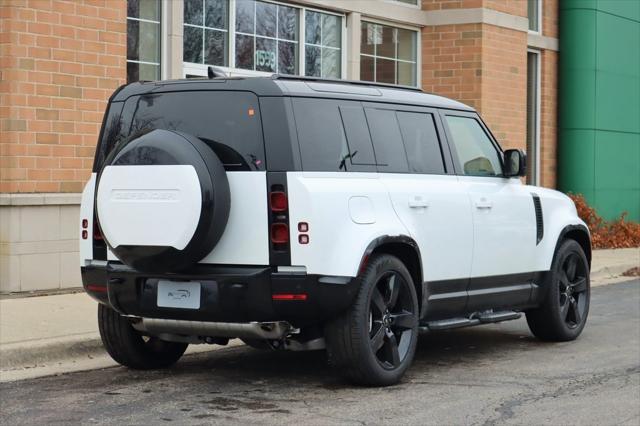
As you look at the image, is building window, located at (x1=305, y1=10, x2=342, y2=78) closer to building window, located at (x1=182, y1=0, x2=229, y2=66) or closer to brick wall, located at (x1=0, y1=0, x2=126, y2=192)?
building window, located at (x1=182, y1=0, x2=229, y2=66)

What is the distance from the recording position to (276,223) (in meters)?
7.34

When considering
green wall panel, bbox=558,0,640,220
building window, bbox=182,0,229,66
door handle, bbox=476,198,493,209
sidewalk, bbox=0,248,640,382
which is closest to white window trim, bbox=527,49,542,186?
green wall panel, bbox=558,0,640,220

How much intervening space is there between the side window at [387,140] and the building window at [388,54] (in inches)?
365

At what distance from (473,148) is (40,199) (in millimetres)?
4892

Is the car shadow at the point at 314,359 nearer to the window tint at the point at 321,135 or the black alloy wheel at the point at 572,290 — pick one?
the black alloy wheel at the point at 572,290

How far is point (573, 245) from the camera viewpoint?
10.1 meters

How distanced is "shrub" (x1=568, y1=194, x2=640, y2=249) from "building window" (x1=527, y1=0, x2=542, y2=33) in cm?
306

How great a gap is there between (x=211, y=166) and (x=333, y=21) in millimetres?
9993

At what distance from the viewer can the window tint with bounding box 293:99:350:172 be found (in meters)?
7.51

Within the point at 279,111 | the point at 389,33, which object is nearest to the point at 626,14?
the point at 389,33

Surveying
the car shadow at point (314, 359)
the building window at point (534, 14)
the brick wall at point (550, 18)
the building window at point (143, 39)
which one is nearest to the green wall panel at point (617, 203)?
the brick wall at point (550, 18)

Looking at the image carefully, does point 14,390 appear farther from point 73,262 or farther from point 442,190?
point 73,262

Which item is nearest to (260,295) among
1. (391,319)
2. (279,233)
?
(279,233)

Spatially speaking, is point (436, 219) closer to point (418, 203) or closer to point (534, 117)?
point (418, 203)
